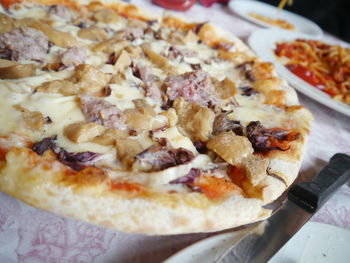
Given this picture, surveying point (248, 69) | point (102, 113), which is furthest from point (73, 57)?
point (248, 69)

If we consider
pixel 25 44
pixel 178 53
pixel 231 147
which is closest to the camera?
pixel 231 147

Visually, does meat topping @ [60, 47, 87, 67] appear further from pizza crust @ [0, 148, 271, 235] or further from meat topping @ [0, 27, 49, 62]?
pizza crust @ [0, 148, 271, 235]

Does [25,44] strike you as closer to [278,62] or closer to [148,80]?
[148,80]

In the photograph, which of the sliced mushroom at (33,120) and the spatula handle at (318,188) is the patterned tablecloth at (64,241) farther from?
the spatula handle at (318,188)

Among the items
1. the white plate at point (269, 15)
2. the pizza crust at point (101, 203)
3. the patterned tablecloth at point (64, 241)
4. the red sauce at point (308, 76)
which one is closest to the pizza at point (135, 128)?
the pizza crust at point (101, 203)

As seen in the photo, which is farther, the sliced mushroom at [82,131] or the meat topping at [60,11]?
the meat topping at [60,11]

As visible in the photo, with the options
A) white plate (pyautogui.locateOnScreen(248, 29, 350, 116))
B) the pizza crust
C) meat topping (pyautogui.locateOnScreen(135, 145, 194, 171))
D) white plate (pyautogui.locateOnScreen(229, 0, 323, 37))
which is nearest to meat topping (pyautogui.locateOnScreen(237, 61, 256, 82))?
white plate (pyautogui.locateOnScreen(248, 29, 350, 116))
